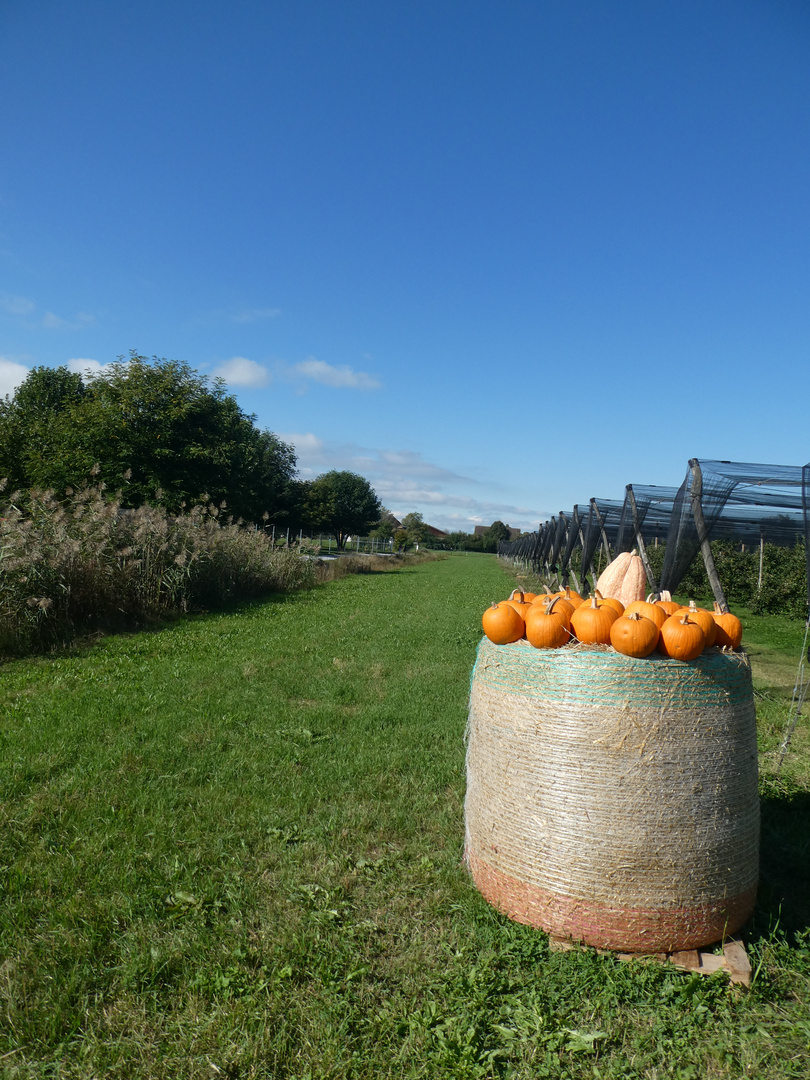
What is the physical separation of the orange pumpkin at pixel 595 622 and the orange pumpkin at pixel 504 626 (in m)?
0.26

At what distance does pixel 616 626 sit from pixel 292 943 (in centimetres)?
184

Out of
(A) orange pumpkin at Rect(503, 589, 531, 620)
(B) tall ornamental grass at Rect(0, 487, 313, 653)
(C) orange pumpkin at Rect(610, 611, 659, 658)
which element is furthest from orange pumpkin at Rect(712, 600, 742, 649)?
(B) tall ornamental grass at Rect(0, 487, 313, 653)

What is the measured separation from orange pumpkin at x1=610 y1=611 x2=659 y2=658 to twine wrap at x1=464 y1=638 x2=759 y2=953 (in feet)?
0.21

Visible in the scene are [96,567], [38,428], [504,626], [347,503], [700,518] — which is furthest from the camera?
[347,503]

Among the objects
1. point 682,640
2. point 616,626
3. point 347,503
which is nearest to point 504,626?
point 616,626

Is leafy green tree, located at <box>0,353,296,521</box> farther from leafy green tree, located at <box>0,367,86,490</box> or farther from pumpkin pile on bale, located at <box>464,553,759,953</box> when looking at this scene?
pumpkin pile on bale, located at <box>464,553,759,953</box>

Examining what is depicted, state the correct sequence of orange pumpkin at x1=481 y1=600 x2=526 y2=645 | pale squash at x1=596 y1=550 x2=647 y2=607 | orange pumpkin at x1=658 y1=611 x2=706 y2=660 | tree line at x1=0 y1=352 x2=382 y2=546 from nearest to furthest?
1. orange pumpkin at x1=658 y1=611 x2=706 y2=660
2. orange pumpkin at x1=481 y1=600 x2=526 y2=645
3. pale squash at x1=596 y1=550 x2=647 y2=607
4. tree line at x1=0 y1=352 x2=382 y2=546

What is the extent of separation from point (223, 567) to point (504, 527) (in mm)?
119039

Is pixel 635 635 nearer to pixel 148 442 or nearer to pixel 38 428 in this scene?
pixel 148 442

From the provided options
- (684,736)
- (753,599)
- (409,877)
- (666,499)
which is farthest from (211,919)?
(753,599)

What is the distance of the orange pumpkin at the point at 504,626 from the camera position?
9.41 feet

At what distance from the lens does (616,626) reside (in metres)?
2.58

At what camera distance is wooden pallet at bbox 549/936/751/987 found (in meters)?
2.36

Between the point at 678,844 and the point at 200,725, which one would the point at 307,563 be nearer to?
the point at 200,725
